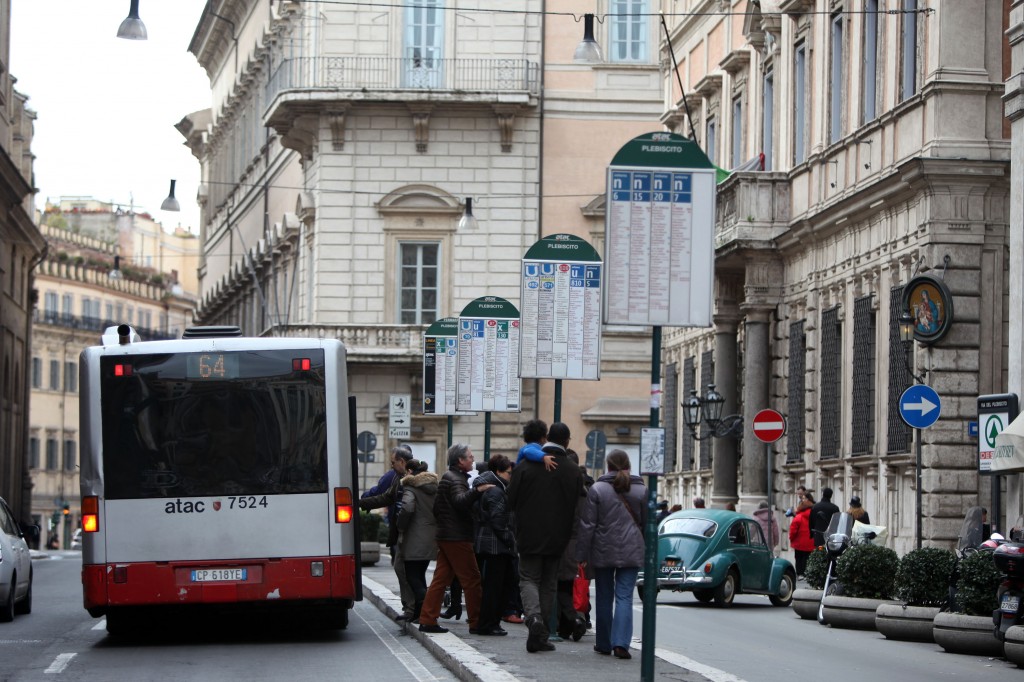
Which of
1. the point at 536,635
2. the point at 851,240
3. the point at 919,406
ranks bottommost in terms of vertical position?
the point at 536,635

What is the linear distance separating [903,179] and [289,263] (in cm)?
3376

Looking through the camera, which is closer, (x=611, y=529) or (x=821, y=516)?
(x=611, y=529)

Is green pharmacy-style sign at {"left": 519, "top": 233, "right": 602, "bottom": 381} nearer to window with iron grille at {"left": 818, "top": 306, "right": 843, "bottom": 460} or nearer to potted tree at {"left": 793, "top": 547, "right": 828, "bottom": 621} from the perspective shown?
potted tree at {"left": 793, "top": 547, "right": 828, "bottom": 621}

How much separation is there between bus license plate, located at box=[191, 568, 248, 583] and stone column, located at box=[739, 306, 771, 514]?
21572mm

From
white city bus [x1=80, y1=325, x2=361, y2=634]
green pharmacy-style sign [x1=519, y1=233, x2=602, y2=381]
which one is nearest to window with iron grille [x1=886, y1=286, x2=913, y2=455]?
green pharmacy-style sign [x1=519, y1=233, x2=602, y2=381]

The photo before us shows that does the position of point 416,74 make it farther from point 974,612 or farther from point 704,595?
point 974,612

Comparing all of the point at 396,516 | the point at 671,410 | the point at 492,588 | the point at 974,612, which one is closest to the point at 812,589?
the point at 974,612

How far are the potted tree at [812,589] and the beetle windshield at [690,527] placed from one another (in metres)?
2.63

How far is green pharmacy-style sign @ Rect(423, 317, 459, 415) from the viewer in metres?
29.7

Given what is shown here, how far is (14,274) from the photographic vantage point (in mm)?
72750

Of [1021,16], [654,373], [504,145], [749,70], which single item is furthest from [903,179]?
[504,145]

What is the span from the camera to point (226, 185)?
8175 centimetres

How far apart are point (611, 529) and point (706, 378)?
2805 centimetres

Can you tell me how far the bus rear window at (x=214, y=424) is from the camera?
18.8m
